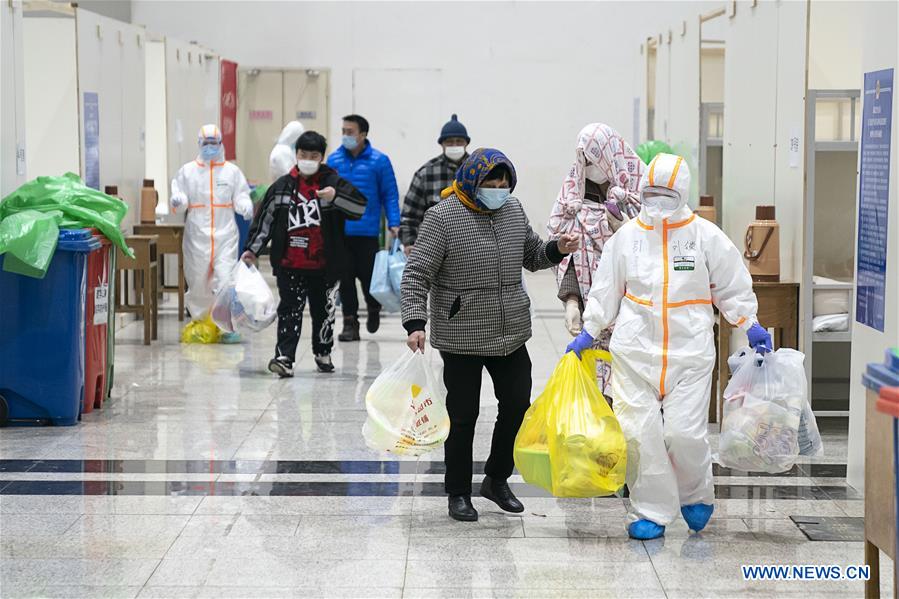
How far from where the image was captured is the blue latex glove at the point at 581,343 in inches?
178

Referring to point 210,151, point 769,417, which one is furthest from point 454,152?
point 769,417

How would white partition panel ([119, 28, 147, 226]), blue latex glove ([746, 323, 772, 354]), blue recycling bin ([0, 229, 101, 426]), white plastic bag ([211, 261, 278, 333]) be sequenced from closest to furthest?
blue latex glove ([746, 323, 772, 354]) < blue recycling bin ([0, 229, 101, 426]) < white plastic bag ([211, 261, 278, 333]) < white partition panel ([119, 28, 147, 226])

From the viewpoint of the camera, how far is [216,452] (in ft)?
19.3

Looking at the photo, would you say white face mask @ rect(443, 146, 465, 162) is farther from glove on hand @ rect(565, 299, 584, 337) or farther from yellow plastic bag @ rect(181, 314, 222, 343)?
glove on hand @ rect(565, 299, 584, 337)

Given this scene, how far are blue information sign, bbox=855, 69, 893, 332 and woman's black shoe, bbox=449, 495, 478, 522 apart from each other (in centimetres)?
177

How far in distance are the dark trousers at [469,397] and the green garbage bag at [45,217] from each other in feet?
8.05

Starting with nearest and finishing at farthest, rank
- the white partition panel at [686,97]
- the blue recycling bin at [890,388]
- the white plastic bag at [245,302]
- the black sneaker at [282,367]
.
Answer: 1. the blue recycling bin at [890,388]
2. the black sneaker at [282,367]
3. the white plastic bag at [245,302]
4. the white partition panel at [686,97]

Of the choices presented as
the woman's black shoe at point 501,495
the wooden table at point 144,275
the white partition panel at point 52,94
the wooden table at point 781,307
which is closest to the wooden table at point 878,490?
the woman's black shoe at point 501,495

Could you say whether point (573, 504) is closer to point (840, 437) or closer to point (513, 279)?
point (513, 279)

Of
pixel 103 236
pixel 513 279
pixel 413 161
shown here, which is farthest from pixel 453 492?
pixel 413 161

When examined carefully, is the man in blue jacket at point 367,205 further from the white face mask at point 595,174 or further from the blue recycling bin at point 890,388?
the blue recycling bin at point 890,388

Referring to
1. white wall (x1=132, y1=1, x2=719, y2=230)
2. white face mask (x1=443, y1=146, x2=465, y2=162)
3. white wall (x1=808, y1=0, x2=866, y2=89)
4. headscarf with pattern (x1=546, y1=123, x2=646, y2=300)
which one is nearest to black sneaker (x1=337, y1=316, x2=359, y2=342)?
white face mask (x1=443, y1=146, x2=465, y2=162)

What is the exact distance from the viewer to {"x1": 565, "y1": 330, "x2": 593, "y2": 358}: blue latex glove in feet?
14.8

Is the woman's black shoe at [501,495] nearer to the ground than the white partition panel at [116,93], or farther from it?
nearer to the ground
